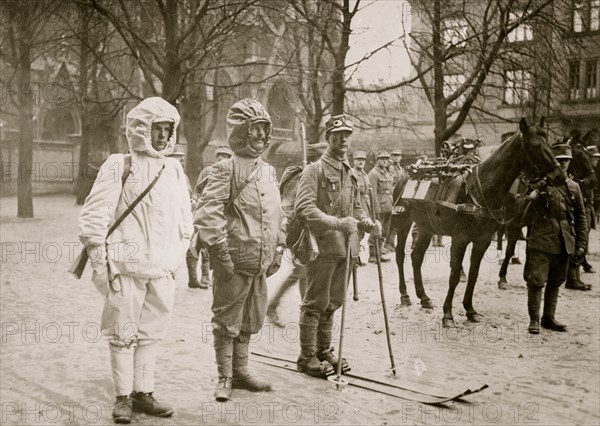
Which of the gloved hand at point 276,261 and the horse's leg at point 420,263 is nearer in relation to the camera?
the gloved hand at point 276,261

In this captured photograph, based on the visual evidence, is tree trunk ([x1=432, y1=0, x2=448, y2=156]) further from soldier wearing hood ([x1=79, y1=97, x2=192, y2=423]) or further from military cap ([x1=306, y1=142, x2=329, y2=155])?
soldier wearing hood ([x1=79, y1=97, x2=192, y2=423])

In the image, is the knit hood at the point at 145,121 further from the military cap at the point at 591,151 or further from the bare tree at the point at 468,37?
the military cap at the point at 591,151

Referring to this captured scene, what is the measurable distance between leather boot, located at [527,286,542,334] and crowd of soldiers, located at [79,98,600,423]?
101 inches

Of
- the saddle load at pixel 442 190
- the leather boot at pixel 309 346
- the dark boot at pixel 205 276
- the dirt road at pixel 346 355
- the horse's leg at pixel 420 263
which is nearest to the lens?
the dirt road at pixel 346 355

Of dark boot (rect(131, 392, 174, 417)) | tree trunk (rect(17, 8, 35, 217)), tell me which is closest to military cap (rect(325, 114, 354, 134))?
dark boot (rect(131, 392, 174, 417))

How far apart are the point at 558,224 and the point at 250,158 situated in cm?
438

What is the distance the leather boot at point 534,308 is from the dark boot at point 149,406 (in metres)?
4.76

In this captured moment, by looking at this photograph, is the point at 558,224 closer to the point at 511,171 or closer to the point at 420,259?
the point at 511,171

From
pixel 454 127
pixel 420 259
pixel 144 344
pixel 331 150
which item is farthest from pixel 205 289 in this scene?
pixel 454 127

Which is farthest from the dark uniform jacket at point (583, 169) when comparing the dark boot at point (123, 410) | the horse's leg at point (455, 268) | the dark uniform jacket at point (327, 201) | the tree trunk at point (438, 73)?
the dark boot at point (123, 410)

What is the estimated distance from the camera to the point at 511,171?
26.7ft

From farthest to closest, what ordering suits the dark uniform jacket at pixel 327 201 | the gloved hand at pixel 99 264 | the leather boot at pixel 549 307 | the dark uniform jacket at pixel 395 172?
the dark uniform jacket at pixel 395 172, the leather boot at pixel 549 307, the dark uniform jacket at pixel 327 201, the gloved hand at pixel 99 264

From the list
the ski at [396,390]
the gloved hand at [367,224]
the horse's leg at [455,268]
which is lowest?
the ski at [396,390]

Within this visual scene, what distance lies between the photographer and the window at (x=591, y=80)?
32.6 metres
